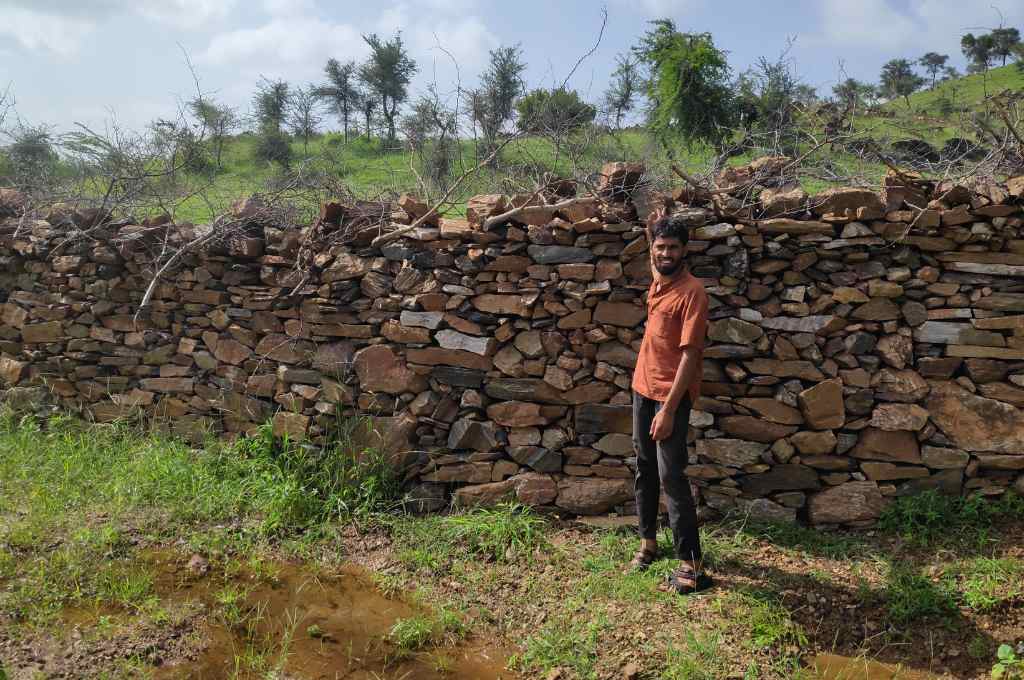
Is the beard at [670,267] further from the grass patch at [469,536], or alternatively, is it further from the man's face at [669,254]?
the grass patch at [469,536]

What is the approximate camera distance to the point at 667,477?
11.3 feet

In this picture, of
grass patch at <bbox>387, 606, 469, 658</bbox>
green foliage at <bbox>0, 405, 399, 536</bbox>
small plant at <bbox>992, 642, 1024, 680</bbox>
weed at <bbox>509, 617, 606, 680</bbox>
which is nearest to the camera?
small plant at <bbox>992, 642, 1024, 680</bbox>

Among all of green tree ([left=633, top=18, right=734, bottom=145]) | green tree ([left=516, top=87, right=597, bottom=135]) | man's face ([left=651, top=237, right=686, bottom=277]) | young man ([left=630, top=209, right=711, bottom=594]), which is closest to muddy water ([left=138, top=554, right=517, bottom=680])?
young man ([left=630, top=209, right=711, bottom=594])

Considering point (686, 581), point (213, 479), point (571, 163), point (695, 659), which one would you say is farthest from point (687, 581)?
point (213, 479)

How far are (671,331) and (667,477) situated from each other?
2.38ft

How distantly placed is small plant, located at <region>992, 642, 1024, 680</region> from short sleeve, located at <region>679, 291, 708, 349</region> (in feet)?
5.96

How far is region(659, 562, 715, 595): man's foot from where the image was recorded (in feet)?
11.3

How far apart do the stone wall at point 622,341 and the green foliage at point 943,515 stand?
0.32 ft

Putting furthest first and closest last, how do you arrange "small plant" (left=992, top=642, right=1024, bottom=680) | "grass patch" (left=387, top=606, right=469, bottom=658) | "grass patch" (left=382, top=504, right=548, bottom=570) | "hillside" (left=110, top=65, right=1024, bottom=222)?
"hillside" (left=110, top=65, right=1024, bottom=222) < "grass patch" (left=382, top=504, right=548, bottom=570) < "grass patch" (left=387, top=606, right=469, bottom=658) < "small plant" (left=992, top=642, right=1024, bottom=680)

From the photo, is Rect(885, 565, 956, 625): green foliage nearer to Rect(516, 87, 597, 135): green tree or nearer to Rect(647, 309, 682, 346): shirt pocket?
Rect(647, 309, 682, 346): shirt pocket

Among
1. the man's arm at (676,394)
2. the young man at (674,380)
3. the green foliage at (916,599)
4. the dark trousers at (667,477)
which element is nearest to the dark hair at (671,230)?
the young man at (674,380)

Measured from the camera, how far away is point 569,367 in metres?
4.25

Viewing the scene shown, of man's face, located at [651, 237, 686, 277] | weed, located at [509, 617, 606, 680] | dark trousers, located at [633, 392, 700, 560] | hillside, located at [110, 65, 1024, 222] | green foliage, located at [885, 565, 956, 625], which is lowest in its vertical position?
weed, located at [509, 617, 606, 680]

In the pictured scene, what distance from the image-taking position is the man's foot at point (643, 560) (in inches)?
145
